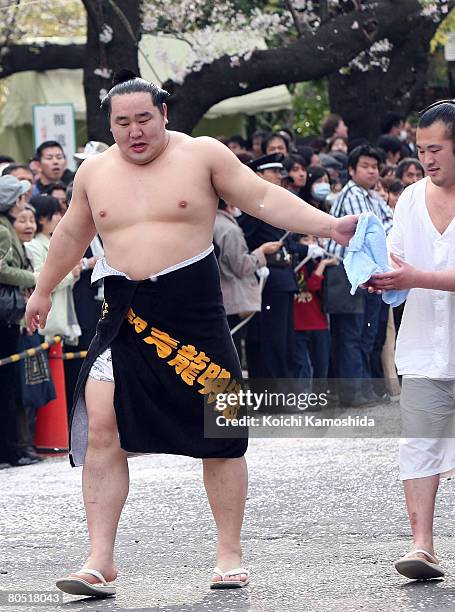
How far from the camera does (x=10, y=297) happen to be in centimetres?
890

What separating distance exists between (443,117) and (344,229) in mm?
625

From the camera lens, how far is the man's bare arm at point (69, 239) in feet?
18.7

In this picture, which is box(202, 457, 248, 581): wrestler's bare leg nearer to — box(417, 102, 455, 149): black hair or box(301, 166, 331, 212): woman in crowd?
box(417, 102, 455, 149): black hair

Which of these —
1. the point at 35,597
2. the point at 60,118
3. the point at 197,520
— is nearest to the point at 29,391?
the point at 197,520

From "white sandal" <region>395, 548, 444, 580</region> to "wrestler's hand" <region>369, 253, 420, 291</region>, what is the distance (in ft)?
3.31

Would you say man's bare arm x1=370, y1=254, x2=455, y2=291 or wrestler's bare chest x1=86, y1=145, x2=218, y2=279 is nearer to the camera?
man's bare arm x1=370, y1=254, x2=455, y2=291

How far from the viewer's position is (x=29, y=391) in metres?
9.18

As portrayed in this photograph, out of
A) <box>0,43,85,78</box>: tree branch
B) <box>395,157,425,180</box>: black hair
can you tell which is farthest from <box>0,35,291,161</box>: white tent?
<box>395,157,425,180</box>: black hair

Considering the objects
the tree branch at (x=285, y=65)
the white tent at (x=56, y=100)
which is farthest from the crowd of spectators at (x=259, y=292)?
the white tent at (x=56, y=100)

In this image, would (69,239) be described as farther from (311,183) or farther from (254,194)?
(311,183)

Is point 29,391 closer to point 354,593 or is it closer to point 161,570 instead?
point 161,570

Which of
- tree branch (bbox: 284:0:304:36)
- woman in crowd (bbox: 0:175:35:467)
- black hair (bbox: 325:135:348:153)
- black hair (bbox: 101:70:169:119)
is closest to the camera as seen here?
black hair (bbox: 101:70:169:119)

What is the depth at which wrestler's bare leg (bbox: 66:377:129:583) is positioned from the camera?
5457 mm

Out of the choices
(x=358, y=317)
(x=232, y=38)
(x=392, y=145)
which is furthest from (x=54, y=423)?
(x=232, y=38)
